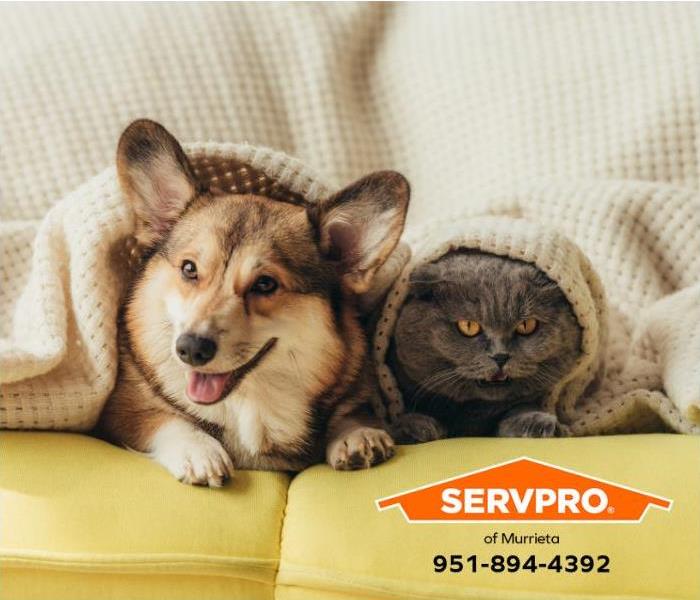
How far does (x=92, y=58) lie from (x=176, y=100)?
0.21 metres

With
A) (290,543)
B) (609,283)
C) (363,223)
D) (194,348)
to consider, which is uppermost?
(363,223)

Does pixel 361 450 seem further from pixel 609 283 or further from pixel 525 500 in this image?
pixel 609 283

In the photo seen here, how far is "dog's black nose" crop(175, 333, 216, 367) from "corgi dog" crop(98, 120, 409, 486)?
46 mm

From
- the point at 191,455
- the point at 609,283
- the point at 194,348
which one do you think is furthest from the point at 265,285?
the point at 609,283

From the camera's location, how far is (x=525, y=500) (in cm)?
116

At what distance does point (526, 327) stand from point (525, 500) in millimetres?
312

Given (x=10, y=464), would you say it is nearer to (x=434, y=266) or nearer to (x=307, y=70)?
(x=434, y=266)

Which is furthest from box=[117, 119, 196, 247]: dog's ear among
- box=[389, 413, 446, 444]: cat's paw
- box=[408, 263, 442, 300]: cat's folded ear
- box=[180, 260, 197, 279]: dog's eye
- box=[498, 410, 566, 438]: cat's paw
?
box=[498, 410, 566, 438]: cat's paw

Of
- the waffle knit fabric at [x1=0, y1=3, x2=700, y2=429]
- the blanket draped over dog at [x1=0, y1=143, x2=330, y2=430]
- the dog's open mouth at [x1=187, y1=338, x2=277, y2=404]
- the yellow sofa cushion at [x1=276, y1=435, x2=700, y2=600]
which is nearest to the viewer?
the yellow sofa cushion at [x1=276, y1=435, x2=700, y2=600]

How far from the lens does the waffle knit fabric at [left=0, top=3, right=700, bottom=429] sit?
1.69m

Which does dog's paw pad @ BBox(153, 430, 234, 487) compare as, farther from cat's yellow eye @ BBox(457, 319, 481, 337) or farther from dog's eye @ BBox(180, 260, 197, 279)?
cat's yellow eye @ BBox(457, 319, 481, 337)

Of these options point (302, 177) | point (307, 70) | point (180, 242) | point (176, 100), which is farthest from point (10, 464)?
point (307, 70)

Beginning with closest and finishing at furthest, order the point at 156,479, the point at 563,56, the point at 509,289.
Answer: the point at 156,479 < the point at 509,289 < the point at 563,56

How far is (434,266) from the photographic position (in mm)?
1422
